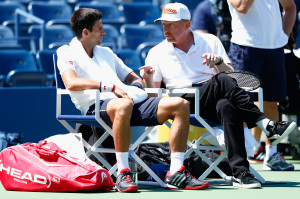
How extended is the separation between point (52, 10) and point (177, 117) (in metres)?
7.52

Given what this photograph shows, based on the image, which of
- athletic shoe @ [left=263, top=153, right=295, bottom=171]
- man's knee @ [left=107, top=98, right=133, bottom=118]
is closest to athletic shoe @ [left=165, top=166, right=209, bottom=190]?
man's knee @ [left=107, top=98, right=133, bottom=118]

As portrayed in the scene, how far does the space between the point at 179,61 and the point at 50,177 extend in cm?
147

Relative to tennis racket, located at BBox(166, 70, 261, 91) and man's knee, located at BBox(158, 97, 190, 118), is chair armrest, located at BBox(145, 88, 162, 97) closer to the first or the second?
tennis racket, located at BBox(166, 70, 261, 91)

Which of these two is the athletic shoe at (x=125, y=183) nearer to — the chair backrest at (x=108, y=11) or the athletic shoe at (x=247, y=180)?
the athletic shoe at (x=247, y=180)

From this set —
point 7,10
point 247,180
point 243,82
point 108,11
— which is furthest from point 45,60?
point 247,180

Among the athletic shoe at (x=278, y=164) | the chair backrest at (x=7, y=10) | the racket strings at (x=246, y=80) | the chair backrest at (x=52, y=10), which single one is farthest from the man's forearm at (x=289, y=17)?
the chair backrest at (x=7, y=10)

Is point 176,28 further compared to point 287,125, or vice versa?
point 176,28

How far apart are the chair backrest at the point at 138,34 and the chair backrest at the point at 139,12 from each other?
0.79 metres

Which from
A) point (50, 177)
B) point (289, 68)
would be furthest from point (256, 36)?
point (50, 177)

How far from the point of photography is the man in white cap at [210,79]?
4.70 metres

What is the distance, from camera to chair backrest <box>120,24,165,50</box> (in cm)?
1115

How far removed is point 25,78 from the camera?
28.0 ft

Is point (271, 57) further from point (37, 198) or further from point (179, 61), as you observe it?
point (37, 198)

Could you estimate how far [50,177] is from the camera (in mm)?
4461
